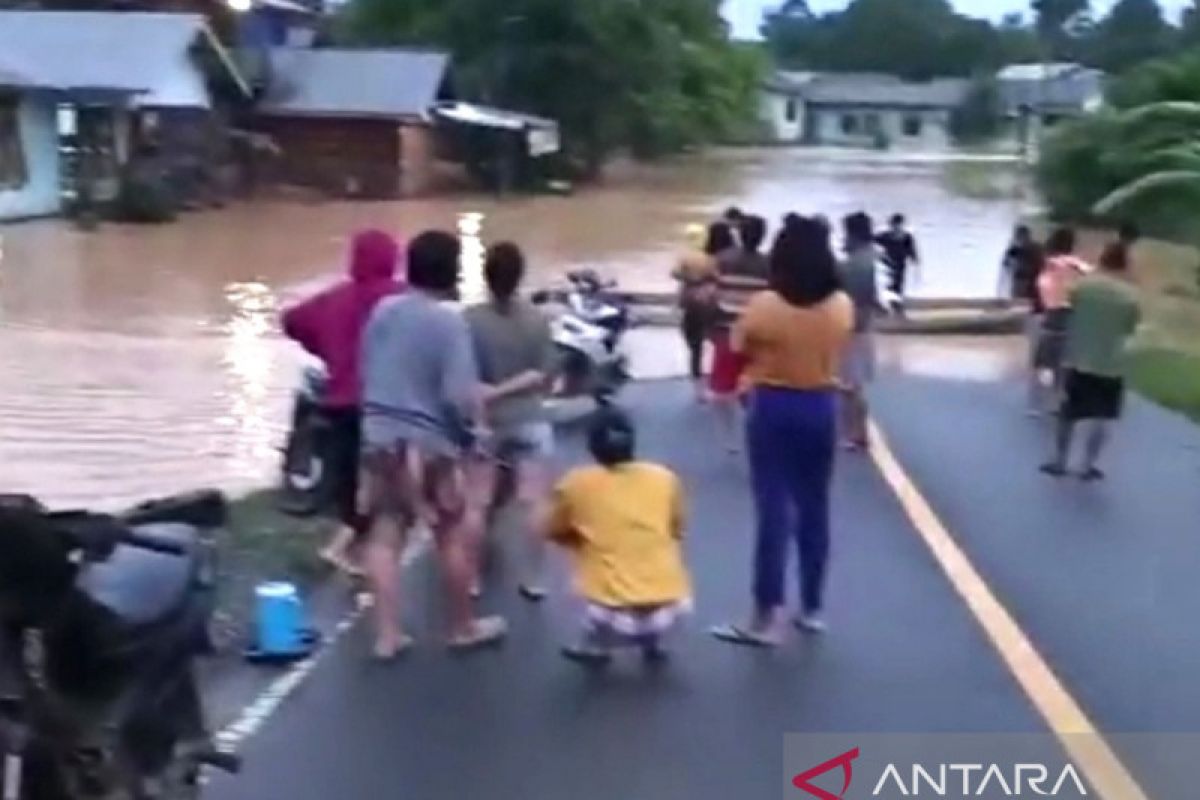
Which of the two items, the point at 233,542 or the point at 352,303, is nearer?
the point at 352,303

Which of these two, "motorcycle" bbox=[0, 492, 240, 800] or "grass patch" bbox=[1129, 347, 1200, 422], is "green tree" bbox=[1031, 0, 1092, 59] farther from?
"motorcycle" bbox=[0, 492, 240, 800]

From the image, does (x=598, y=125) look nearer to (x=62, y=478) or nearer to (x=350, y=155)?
(x=350, y=155)

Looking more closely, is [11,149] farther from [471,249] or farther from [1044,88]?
[1044,88]

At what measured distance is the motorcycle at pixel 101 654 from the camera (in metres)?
5.73

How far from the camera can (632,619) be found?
9.18 metres

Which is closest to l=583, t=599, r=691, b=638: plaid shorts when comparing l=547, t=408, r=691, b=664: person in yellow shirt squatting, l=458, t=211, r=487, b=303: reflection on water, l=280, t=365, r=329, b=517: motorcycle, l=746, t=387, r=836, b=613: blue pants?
l=547, t=408, r=691, b=664: person in yellow shirt squatting

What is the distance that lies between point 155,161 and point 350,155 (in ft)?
26.3

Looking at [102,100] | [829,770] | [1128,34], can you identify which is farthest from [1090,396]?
[1128,34]

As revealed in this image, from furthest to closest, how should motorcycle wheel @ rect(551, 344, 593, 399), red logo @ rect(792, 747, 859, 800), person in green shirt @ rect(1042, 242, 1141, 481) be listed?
1. motorcycle wheel @ rect(551, 344, 593, 399)
2. person in green shirt @ rect(1042, 242, 1141, 481)
3. red logo @ rect(792, 747, 859, 800)

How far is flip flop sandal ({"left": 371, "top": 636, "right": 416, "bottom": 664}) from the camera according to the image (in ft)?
30.6

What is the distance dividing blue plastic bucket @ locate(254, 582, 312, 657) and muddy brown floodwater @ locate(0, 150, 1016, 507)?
599 centimetres

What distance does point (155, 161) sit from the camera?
52.7 metres

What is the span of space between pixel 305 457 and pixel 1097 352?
4.69 meters

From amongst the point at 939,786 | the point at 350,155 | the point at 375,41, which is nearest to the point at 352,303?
the point at 939,786
